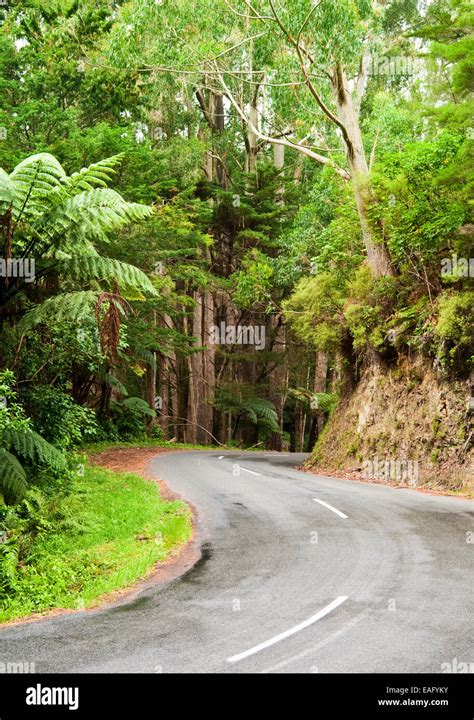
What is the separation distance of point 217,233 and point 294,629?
30420 mm

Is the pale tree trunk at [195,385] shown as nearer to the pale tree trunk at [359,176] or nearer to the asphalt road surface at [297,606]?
the pale tree trunk at [359,176]

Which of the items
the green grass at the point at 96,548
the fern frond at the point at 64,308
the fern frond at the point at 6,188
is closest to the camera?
the green grass at the point at 96,548

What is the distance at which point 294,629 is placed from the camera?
6.77m

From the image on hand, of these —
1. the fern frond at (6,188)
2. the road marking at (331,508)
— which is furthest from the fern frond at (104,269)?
the road marking at (331,508)

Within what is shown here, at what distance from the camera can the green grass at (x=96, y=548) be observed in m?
8.50

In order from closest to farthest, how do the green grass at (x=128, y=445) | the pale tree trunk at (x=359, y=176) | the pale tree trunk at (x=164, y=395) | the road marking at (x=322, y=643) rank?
the road marking at (x=322, y=643) → the pale tree trunk at (x=359, y=176) → the green grass at (x=128, y=445) → the pale tree trunk at (x=164, y=395)

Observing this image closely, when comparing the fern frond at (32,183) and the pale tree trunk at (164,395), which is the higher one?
the fern frond at (32,183)

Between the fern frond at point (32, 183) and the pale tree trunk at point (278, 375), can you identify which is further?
the pale tree trunk at point (278, 375)

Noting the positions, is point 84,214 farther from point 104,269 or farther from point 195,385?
point 195,385

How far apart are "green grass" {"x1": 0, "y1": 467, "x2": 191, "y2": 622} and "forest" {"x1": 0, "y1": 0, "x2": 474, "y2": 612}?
0.23m

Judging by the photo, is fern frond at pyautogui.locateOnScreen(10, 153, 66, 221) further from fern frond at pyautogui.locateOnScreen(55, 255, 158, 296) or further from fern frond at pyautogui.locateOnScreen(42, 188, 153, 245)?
fern frond at pyautogui.locateOnScreen(55, 255, 158, 296)

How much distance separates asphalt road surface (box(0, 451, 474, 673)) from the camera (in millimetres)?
6027

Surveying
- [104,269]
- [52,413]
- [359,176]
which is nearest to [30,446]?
[52,413]

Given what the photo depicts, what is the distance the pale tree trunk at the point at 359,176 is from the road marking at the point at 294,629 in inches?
570
